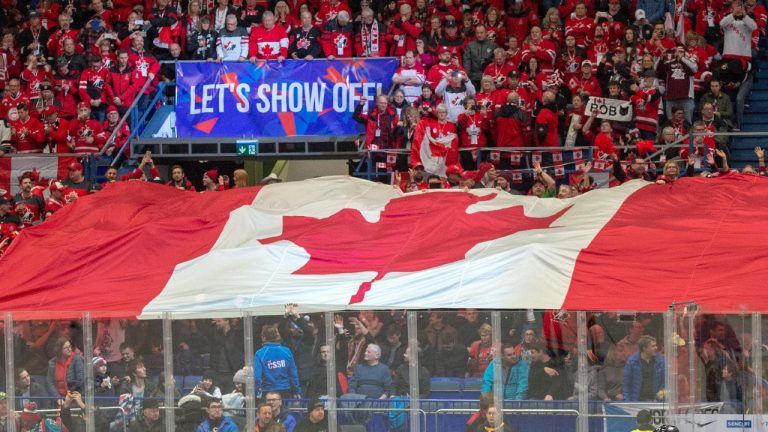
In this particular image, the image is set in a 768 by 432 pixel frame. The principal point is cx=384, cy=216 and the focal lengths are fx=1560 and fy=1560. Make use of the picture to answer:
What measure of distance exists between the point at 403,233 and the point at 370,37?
20.0ft

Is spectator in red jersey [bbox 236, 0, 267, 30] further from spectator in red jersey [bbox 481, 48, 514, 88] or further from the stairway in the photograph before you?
the stairway

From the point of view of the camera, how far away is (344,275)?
16875mm

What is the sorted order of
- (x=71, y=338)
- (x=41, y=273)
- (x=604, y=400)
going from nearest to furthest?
1. (x=604, y=400)
2. (x=71, y=338)
3. (x=41, y=273)

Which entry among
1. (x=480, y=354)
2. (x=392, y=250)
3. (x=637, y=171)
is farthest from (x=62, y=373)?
(x=637, y=171)

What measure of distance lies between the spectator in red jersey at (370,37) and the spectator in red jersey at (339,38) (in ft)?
0.53

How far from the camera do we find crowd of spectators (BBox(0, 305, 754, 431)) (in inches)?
489

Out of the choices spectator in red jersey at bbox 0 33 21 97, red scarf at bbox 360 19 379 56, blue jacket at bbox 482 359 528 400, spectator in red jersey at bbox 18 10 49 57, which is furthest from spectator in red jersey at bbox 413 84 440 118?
blue jacket at bbox 482 359 528 400

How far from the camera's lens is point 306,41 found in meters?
23.1

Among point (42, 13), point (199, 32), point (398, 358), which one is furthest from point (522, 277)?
point (42, 13)

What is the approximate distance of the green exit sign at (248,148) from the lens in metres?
22.2

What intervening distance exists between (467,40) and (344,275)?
714 centimetres

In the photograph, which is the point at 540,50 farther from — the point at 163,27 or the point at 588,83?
the point at 163,27

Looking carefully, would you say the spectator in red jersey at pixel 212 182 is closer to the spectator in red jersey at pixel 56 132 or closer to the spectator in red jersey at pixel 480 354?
the spectator in red jersey at pixel 56 132

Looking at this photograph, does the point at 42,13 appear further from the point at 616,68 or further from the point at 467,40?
the point at 616,68
